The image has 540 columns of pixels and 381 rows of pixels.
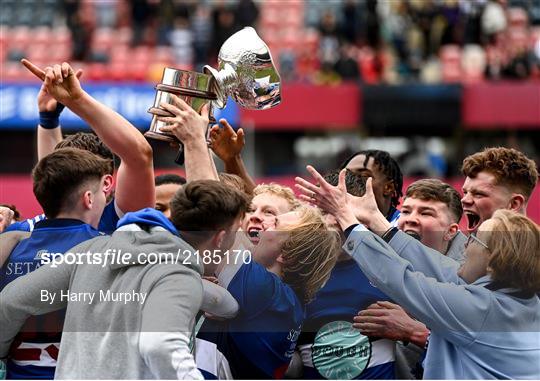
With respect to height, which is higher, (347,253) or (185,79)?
(185,79)

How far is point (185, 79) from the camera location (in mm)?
4250

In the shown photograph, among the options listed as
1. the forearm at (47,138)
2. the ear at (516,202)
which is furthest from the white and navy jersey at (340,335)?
the forearm at (47,138)

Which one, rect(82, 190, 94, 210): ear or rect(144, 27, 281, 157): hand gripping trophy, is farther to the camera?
rect(144, 27, 281, 157): hand gripping trophy

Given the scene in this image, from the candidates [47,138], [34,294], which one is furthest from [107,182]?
[47,138]

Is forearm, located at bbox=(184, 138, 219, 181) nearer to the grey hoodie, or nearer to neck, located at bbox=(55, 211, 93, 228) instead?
neck, located at bbox=(55, 211, 93, 228)

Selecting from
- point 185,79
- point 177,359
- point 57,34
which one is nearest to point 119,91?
point 57,34

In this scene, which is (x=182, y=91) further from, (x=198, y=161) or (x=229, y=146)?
(x=229, y=146)

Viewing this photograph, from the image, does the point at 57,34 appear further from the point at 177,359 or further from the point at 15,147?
the point at 177,359

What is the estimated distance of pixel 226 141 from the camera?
4809 millimetres

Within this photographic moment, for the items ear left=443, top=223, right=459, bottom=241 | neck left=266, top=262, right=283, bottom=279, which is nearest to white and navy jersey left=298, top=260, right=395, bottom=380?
neck left=266, top=262, right=283, bottom=279

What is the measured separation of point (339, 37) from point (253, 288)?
1318 centimetres

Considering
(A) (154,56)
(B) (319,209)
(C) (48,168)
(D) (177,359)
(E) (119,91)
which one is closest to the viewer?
(D) (177,359)

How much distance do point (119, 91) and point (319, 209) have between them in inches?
467

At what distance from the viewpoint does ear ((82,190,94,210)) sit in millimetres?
3775
